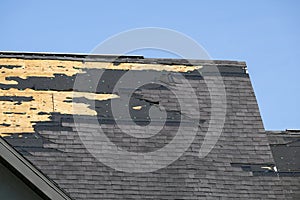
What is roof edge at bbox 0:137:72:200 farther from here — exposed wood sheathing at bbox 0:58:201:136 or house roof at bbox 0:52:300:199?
exposed wood sheathing at bbox 0:58:201:136

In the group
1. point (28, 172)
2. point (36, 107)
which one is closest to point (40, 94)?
point (36, 107)

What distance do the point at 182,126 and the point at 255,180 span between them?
145 cm

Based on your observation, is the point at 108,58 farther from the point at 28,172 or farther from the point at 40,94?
the point at 28,172

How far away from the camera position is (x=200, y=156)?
1048 centimetres

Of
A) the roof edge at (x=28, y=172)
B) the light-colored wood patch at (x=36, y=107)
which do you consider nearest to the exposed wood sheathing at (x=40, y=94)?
the light-colored wood patch at (x=36, y=107)

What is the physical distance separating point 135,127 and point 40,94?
5.36 ft

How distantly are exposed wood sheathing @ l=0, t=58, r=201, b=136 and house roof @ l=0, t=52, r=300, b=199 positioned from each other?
2 centimetres

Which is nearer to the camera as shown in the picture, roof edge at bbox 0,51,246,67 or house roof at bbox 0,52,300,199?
house roof at bbox 0,52,300,199

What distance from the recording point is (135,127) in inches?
427

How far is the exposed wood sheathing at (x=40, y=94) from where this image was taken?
35.2ft

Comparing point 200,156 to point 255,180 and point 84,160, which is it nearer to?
point 255,180

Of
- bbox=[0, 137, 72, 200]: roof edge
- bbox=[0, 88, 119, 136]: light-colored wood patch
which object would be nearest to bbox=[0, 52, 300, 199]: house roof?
bbox=[0, 88, 119, 136]: light-colored wood patch

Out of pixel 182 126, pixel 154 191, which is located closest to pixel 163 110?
pixel 182 126

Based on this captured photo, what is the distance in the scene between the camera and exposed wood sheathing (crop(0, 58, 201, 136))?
10719mm
